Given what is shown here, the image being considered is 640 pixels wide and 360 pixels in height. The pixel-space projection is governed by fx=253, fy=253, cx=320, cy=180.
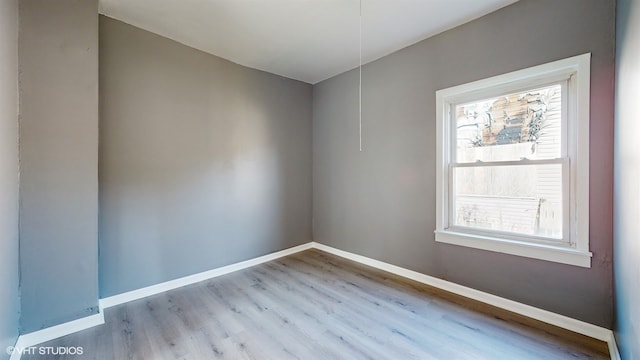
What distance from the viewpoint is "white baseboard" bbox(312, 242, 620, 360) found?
6.06 feet

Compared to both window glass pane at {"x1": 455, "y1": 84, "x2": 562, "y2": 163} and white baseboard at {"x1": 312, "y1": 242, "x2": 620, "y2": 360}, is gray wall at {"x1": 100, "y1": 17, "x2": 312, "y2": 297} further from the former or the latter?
window glass pane at {"x1": 455, "y1": 84, "x2": 562, "y2": 163}

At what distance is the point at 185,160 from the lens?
2885 millimetres

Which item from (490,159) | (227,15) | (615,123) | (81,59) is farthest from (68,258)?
(615,123)

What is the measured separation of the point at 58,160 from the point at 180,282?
162cm

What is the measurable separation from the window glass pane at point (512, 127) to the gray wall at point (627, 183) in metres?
0.42

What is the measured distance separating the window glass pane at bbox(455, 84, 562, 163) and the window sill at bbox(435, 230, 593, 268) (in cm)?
75

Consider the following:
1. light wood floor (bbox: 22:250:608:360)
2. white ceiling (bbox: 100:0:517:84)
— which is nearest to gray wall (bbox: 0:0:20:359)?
light wood floor (bbox: 22:250:608:360)

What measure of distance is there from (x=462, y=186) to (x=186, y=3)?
10.3 ft

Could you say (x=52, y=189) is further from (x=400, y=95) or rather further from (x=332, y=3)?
(x=400, y=95)

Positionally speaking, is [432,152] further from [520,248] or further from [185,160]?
[185,160]

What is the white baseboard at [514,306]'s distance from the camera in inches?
72.7

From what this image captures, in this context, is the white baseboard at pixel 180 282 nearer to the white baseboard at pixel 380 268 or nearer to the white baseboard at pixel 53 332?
the white baseboard at pixel 380 268

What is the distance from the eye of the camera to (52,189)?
6.35ft

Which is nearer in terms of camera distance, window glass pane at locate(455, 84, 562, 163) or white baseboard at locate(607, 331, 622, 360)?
white baseboard at locate(607, 331, 622, 360)
